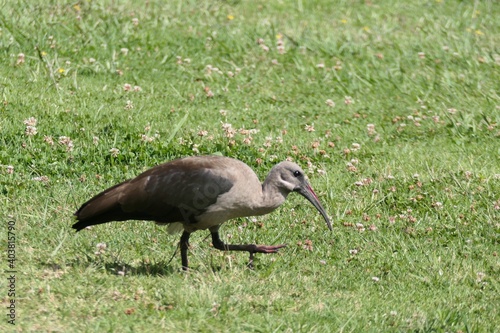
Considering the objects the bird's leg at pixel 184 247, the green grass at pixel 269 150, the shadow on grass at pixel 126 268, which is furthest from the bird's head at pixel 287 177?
the shadow on grass at pixel 126 268

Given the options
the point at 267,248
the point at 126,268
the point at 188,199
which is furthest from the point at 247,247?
the point at 126,268

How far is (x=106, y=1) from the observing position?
13.1m

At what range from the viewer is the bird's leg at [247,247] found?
7.20 m

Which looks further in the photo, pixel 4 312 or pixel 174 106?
pixel 174 106

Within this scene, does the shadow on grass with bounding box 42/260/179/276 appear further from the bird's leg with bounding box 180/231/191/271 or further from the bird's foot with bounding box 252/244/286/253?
the bird's foot with bounding box 252/244/286/253

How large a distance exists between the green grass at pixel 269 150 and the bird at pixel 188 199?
0.32 m

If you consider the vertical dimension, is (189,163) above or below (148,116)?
above

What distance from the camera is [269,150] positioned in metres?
9.62

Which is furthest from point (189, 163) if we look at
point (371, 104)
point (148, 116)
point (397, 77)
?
point (397, 77)

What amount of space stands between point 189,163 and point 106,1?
640 cm

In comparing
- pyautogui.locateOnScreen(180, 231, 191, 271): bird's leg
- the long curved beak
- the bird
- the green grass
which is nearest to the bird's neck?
the bird

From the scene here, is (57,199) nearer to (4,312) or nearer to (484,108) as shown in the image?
(4,312)

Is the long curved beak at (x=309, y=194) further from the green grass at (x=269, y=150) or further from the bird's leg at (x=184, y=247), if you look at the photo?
the bird's leg at (x=184, y=247)

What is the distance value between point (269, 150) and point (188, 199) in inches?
105
